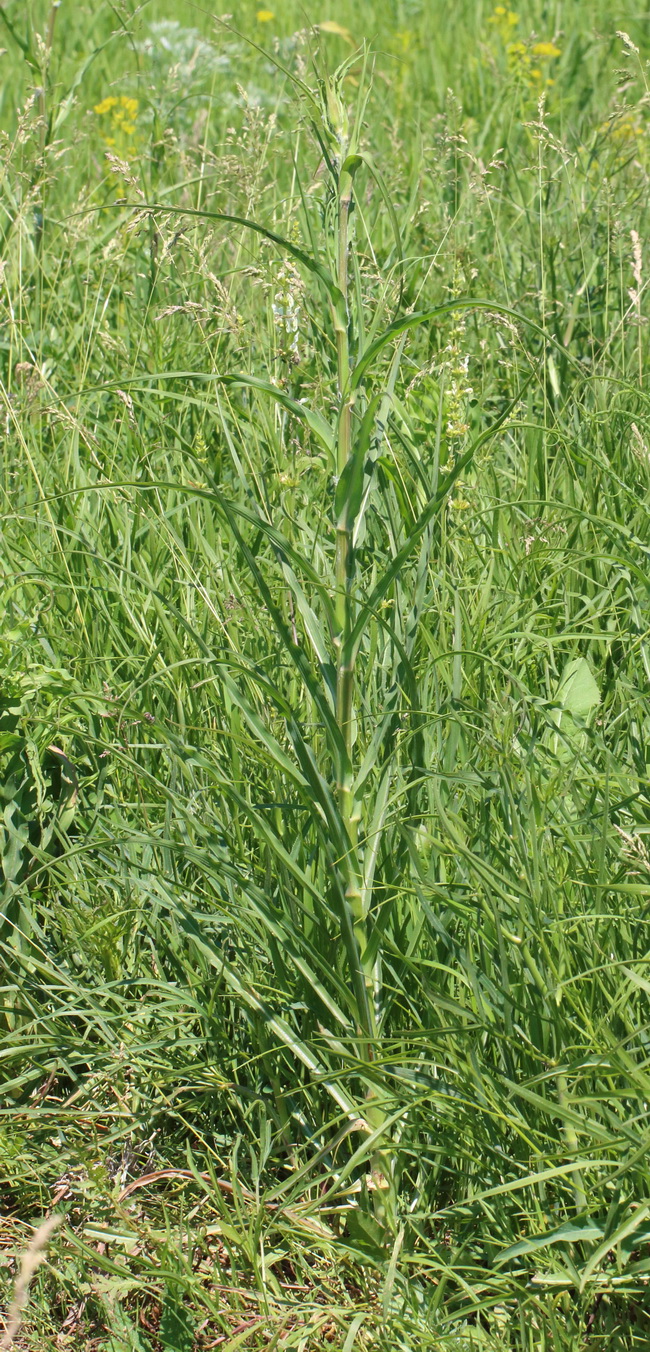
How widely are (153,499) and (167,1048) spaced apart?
1.18m

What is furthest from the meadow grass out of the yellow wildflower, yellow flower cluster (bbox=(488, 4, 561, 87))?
the yellow wildflower

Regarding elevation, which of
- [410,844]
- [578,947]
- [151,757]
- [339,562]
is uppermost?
[339,562]

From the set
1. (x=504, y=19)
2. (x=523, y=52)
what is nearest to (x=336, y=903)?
(x=523, y=52)

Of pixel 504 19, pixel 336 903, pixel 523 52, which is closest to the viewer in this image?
pixel 336 903

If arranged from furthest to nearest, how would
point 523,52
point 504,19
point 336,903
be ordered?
Result: 1. point 504,19
2. point 523,52
3. point 336,903

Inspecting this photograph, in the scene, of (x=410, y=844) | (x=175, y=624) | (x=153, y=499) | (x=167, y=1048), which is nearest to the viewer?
(x=410, y=844)

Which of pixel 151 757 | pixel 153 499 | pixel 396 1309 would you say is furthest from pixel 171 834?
pixel 153 499

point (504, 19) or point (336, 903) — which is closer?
point (336, 903)

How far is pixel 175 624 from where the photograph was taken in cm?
209

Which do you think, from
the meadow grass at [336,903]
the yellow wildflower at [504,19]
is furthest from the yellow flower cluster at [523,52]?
the meadow grass at [336,903]

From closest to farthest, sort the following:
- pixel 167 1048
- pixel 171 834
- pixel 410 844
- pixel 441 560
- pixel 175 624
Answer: pixel 410 844
pixel 167 1048
pixel 171 834
pixel 441 560
pixel 175 624

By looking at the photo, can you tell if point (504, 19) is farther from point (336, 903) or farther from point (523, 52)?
point (336, 903)

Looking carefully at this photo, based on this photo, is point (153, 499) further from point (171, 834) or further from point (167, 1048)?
point (167, 1048)

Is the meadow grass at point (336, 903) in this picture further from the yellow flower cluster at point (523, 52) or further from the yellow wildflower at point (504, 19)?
the yellow wildflower at point (504, 19)
